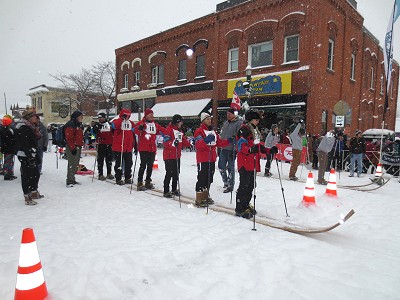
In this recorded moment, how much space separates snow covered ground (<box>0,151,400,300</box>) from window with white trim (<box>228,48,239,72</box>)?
1381cm

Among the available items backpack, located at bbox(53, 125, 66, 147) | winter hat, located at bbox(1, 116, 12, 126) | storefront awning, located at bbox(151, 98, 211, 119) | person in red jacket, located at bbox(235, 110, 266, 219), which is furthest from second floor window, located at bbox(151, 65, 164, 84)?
person in red jacket, located at bbox(235, 110, 266, 219)

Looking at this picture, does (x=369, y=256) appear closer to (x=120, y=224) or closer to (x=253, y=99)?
(x=120, y=224)

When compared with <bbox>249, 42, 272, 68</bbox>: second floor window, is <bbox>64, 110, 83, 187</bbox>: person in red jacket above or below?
below

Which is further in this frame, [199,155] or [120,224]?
[199,155]

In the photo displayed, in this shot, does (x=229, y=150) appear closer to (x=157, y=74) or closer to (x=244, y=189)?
(x=244, y=189)

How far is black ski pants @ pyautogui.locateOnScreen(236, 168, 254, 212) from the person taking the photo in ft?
16.0

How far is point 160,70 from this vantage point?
2362 centimetres

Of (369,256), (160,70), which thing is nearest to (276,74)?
(160,70)

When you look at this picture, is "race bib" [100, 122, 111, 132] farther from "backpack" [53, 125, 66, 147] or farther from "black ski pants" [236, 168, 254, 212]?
"black ski pants" [236, 168, 254, 212]

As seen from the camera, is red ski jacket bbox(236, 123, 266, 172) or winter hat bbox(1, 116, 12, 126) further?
winter hat bbox(1, 116, 12, 126)

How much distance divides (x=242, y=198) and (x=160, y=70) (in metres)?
20.7

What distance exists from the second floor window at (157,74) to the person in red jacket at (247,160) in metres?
19.9

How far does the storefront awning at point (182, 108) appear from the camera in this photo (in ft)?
63.0

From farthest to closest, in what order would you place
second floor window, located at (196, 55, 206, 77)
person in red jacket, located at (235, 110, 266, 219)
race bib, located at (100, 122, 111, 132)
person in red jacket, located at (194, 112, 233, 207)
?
second floor window, located at (196, 55, 206, 77) → race bib, located at (100, 122, 111, 132) → person in red jacket, located at (194, 112, 233, 207) → person in red jacket, located at (235, 110, 266, 219)
